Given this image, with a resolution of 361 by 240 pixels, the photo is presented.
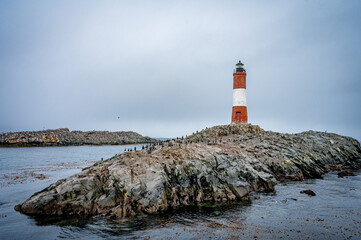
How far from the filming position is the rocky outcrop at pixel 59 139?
7689cm

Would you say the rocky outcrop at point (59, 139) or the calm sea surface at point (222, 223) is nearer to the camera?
the calm sea surface at point (222, 223)

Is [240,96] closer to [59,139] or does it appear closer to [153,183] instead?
[153,183]

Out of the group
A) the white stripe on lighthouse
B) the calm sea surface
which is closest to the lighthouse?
the white stripe on lighthouse

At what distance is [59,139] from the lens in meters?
84.9

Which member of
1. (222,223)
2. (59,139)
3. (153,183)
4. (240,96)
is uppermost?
(240,96)

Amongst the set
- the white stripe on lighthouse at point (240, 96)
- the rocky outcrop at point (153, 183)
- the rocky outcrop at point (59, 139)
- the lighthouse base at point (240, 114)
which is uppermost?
the white stripe on lighthouse at point (240, 96)

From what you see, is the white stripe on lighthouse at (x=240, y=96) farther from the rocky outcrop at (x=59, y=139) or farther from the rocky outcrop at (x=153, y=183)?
the rocky outcrop at (x=59, y=139)

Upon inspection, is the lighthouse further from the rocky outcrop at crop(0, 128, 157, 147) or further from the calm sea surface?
the rocky outcrop at crop(0, 128, 157, 147)

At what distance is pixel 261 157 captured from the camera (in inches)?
968

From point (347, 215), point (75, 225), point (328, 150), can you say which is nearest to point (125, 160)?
point (75, 225)

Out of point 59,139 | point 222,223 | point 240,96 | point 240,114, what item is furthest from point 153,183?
point 59,139

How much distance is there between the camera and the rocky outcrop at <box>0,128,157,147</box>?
76.9 m

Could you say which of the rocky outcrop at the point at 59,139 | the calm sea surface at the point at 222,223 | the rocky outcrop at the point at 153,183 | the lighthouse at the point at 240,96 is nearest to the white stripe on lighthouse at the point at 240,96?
the lighthouse at the point at 240,96

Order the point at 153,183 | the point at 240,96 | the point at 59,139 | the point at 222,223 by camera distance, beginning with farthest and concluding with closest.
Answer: the point at 59,139 < the point at 240,96 < the point at 153,183 < the point at 222,223
